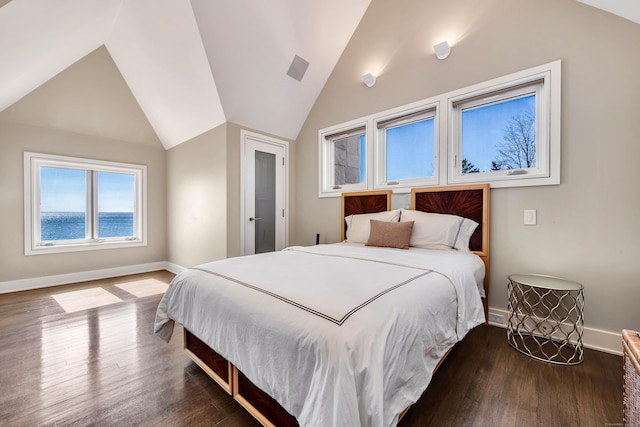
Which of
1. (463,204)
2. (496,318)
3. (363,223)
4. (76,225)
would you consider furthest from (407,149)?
(76,225)

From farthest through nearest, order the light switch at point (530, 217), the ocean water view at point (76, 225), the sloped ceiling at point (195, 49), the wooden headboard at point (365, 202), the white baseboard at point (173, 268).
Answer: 1. the white baseboard at point (173, 268)
2. the ocean water view at point (76, 225)
3. the wooden headboard at point (365, 202)
4. the sloped ceiling at point (195, 49)
5. the light switch at point (530, 217)

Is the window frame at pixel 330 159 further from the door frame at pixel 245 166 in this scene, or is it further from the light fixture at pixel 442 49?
the light fixture at pixel 442 49

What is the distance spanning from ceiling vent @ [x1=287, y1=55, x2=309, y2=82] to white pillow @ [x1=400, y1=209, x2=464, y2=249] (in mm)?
→ 2531

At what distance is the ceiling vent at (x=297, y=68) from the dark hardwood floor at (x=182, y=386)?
3.38 m

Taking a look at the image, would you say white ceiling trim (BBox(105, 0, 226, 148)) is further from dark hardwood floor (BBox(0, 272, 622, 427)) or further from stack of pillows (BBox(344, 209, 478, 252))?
dark hardwood floor (BBox(0, 272, 622, 427))

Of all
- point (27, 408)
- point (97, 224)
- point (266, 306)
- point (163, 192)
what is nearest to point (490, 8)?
point (266, 306)

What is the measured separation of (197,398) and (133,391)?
41cm

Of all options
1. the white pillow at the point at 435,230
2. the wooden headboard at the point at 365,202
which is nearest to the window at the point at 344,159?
the wooden headboard at the point at 365,202

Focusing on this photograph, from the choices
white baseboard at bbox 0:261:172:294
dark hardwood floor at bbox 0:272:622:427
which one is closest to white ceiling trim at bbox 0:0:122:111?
white baseboard at bbox 0:261:172:294

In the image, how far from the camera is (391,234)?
251cm

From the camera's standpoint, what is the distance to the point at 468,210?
252 centimetres

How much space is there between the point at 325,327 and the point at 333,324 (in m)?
0.03

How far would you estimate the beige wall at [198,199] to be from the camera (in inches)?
135

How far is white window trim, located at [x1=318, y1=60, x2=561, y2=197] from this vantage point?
211 centimetres
